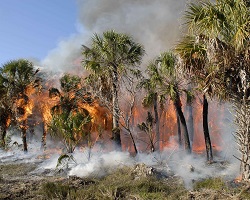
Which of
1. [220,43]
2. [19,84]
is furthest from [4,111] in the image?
[220,43]

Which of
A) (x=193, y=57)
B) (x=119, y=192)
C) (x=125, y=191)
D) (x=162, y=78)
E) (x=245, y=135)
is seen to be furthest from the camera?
(x=162, y=78)

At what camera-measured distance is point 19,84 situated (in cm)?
2695

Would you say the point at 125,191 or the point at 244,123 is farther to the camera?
the point at 244,123

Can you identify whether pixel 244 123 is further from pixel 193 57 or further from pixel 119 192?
pixel 119 192

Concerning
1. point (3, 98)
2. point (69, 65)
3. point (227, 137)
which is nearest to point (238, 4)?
point (3, 98)

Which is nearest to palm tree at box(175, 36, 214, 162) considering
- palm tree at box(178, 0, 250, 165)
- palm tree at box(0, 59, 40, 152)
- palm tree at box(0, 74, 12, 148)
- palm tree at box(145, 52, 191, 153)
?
palm tree at box(178, 0, 250, 165)

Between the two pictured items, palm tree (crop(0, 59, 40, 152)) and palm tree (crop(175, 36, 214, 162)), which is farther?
palm tree (crop(0, 59, 40, 152))

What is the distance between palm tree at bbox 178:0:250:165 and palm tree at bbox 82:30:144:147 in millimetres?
11001

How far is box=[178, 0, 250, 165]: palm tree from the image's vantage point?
9695 mm

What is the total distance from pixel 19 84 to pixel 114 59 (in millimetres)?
9691

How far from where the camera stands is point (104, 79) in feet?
76.1

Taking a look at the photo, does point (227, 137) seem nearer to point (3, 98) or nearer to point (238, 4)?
point (3, 98)

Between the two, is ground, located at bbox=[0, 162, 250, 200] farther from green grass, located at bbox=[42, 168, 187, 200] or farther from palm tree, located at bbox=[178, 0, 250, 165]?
palm tree, located at bbox=[178, 0, 250, 165]

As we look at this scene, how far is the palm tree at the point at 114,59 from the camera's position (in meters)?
22.1
